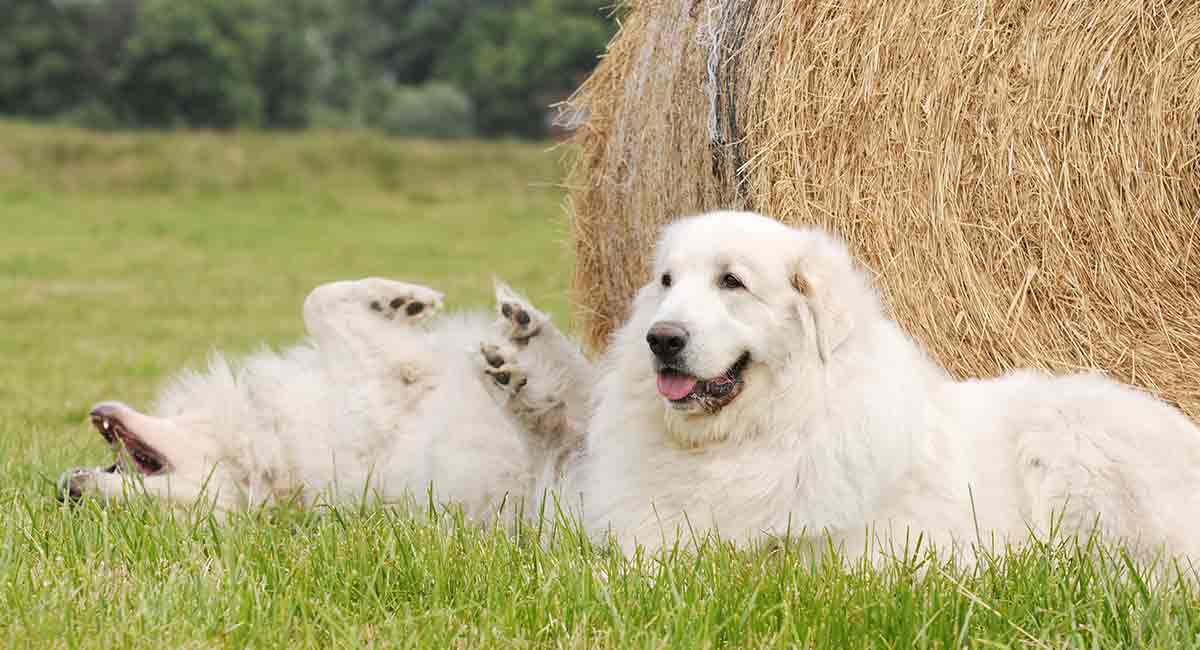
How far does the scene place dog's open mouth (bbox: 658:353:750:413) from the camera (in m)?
3.31

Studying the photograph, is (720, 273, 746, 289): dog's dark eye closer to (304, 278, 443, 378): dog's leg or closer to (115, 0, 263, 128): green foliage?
(304, 278, 443, 378): dog's leg

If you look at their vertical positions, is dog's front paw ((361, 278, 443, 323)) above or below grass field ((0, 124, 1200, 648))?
above

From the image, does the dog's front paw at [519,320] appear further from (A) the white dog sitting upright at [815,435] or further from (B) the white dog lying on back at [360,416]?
(A) the white dog sitting upright at [815,435]

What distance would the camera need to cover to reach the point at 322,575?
3008mm

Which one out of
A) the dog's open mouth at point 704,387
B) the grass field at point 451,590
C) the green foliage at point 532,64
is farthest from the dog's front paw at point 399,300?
the green foliage at point 532,64

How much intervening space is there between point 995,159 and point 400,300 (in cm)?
205

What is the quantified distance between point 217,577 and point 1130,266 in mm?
2965

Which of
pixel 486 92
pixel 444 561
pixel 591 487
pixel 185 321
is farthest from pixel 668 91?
pixel 486 92

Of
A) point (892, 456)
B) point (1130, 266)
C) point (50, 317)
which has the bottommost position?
point (50, 317)

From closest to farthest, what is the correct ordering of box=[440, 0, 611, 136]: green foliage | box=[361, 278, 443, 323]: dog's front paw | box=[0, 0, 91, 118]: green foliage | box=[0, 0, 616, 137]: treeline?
box=[361, 278, 443, 323]: dog's front paw
box=[0, 0, 91, 118]: green foliage
box=[0, 0, 616, 137]: treeline
box=[440, 0, 611, 136]: green foliage

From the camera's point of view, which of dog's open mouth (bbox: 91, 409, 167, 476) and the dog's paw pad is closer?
dog's open mouth (bbox: 91, 409, 167, 476)

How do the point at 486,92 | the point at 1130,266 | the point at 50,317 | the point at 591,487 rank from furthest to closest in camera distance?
the point at 486,92
the point at 50,317
the point at 1130,266
the point at 591,487

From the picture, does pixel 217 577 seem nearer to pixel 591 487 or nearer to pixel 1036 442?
pixel 591 487

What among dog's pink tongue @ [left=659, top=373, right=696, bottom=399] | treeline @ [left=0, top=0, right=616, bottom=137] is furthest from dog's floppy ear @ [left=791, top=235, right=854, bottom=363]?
treeline @ [left=0, top=0, right=616, bottom=137]
